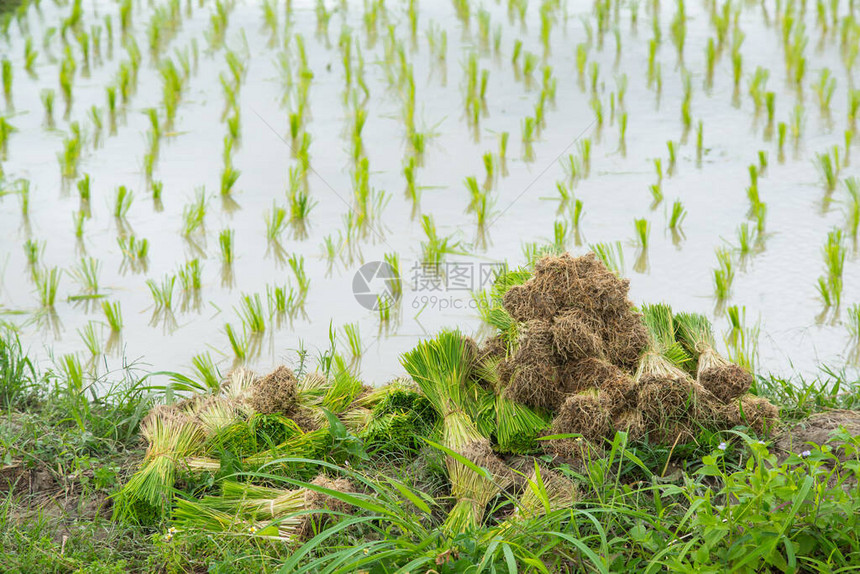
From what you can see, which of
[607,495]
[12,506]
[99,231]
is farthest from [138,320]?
[607,495]

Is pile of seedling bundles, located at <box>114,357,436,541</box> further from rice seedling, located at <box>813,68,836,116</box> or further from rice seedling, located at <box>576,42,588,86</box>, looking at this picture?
rice seedling, located at <box>813,68,836,116</box>

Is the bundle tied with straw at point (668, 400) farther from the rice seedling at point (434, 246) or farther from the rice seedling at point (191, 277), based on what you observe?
the rice seedling at point (191, 277)

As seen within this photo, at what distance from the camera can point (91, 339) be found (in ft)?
9.77

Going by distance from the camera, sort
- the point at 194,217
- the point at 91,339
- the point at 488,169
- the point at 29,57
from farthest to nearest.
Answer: the point at 29,57
the point at 488,169
the point at 194,217
the point at 91,339

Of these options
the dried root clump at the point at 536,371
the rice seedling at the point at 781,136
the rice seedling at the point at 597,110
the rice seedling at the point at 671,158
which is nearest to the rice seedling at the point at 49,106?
the rice seedling at the point at 597,110

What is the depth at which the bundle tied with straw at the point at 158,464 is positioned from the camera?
2.19 meters

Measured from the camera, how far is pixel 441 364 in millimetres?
2486

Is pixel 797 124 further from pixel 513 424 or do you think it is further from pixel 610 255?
pixel 513 424

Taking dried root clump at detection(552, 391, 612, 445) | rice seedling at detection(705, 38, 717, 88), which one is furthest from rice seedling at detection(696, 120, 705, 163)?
dried root clump at detection(552, 391, 612, 445)

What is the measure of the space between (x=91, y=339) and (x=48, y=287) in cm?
63

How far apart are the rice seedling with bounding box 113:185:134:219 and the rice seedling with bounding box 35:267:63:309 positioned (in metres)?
0.57

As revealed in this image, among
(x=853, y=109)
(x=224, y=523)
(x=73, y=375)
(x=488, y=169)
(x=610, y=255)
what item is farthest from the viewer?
(x=853, y=109)

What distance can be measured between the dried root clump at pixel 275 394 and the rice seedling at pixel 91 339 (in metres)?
0.84

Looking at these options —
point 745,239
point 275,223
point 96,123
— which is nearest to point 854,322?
point 745,239
